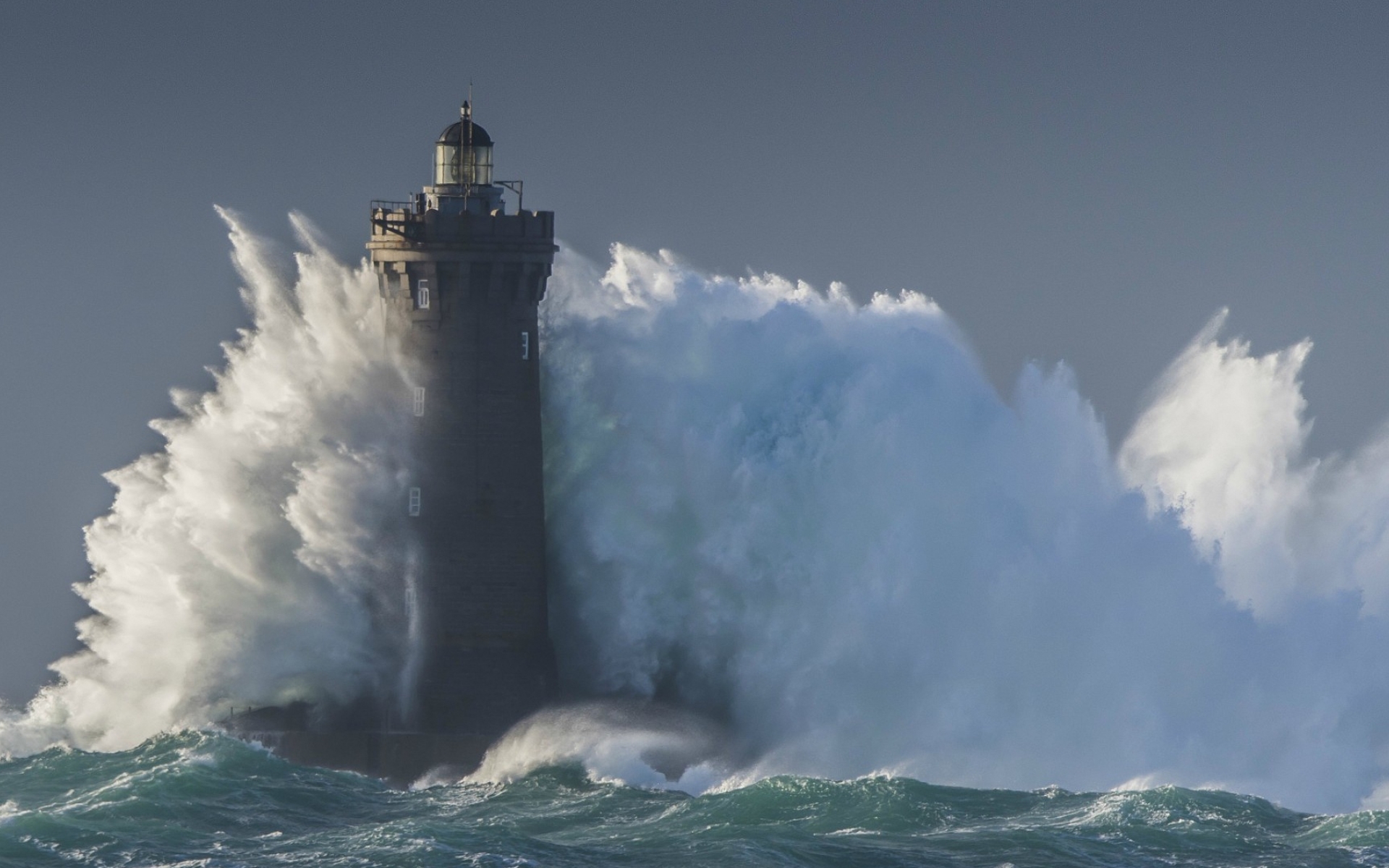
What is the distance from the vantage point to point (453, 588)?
2222 inches

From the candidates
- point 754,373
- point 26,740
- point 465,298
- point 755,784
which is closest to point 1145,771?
point 755,784

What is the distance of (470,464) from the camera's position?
185 ft

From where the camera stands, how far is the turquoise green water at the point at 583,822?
4759 centimetres

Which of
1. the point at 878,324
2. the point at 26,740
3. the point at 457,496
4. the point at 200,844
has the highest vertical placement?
the point at 878,324

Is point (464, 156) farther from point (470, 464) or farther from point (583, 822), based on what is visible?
point (583, 822)

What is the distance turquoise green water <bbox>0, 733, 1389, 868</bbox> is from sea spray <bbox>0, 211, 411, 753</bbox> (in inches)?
62.6

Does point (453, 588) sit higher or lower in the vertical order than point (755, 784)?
higher

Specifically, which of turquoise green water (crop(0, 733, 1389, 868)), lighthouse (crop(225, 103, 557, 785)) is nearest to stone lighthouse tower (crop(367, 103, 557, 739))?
lighthouse (crop(225, 103, 557, 785))

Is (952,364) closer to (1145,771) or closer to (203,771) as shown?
(1145,771)

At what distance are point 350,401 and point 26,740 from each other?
347 inches

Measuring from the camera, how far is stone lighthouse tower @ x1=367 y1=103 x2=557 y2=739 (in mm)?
56219

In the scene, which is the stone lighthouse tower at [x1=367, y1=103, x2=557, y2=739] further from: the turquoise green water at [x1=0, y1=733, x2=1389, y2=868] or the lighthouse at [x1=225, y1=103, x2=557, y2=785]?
the turquoise green water at [x1=0, y1=733, x2=1389, y2=868]

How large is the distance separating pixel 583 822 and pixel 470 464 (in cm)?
817

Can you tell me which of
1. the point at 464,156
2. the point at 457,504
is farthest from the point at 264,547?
the point at 464,156
